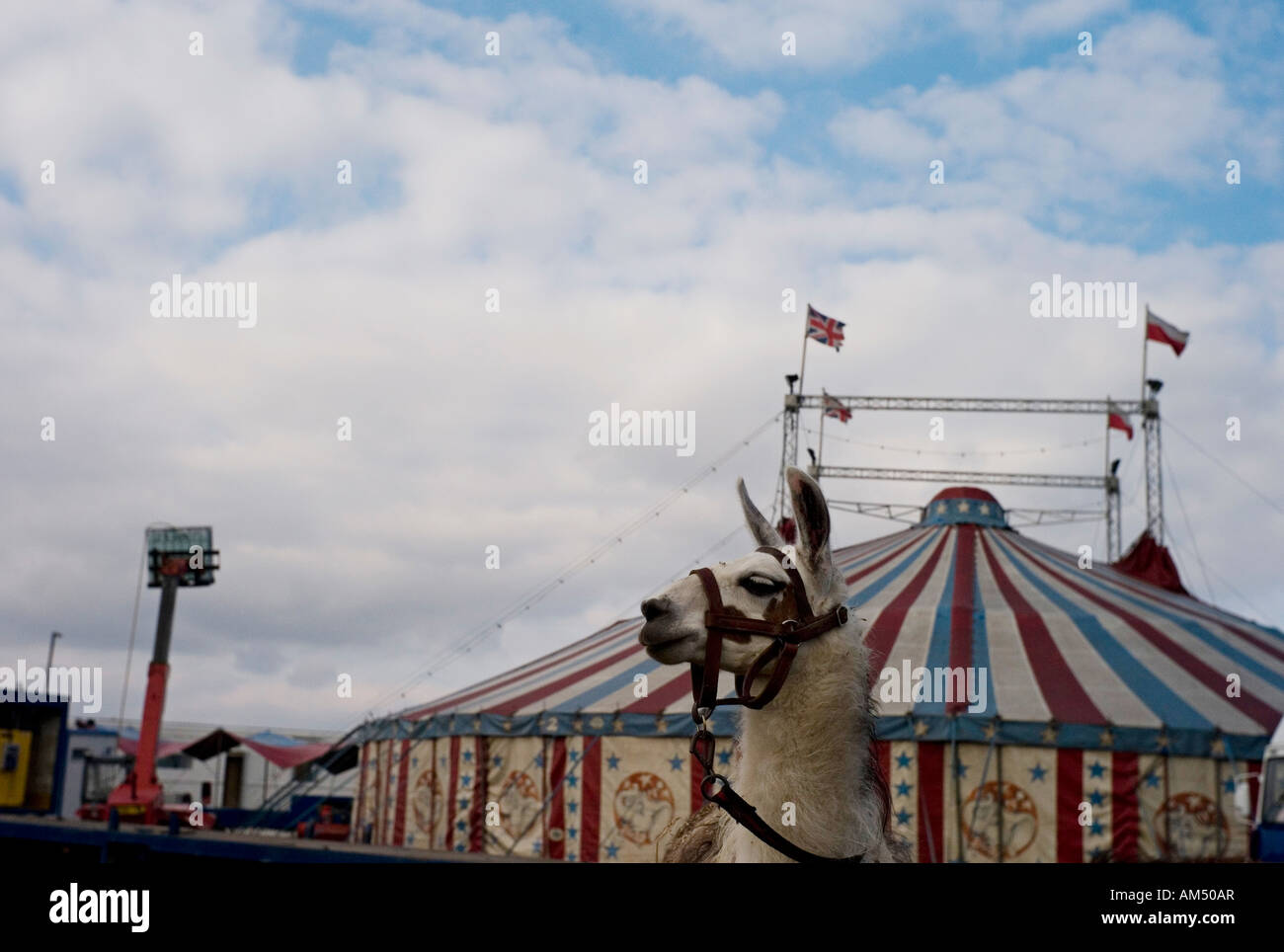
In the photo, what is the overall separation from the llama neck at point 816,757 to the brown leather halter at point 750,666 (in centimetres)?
4

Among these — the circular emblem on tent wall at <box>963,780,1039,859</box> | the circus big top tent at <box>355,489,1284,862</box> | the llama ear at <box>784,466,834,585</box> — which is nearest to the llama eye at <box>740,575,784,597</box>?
the llama ear at <box>784,466,834,585</box>

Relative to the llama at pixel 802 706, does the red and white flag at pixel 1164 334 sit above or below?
above

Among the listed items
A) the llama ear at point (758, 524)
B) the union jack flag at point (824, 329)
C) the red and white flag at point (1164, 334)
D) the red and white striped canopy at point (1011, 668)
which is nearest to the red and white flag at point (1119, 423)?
the red and white flag at point (1164, 334)

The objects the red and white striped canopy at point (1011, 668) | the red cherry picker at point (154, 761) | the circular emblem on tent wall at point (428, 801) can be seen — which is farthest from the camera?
the red cherry picker at point (154, 761)

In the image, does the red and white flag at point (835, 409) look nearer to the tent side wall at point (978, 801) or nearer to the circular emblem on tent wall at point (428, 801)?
the tent side wall at point (978, 801)

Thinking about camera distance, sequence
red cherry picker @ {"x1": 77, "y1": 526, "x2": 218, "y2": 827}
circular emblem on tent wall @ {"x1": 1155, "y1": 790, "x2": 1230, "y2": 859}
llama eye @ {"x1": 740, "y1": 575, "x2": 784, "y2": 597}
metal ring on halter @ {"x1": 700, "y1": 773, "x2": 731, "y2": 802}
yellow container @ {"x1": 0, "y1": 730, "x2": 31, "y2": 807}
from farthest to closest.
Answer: yellow container @ {"x1": 0, "y1": 730, "x2": 31, "y2": 807}
red cherry picker @ {"x1": 77, "y1": 526, "x2": 218, "y2": 827}
circular emblem on tent wall @ {"x1": 1155, "y1": 790, "x2": 1230, "y2": 859}
llama eye @ {"x1": 740, "y1": 575, "x2": 784, "y2": 597}
metal ring on halter @ {"x1": 700, "y1": 773, "x2": 731, "y2": 802}

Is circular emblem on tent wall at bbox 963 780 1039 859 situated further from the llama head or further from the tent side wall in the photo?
the llama head

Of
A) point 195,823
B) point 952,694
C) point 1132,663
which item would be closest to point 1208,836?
point 1132,663

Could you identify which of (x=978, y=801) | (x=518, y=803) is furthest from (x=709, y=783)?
(x=518, y=803)

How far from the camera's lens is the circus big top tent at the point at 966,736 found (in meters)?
12.5

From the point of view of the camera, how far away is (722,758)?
41.9ft

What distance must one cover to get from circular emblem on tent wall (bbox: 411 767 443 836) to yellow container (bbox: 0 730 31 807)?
8.93 meters

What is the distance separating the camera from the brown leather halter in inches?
113
